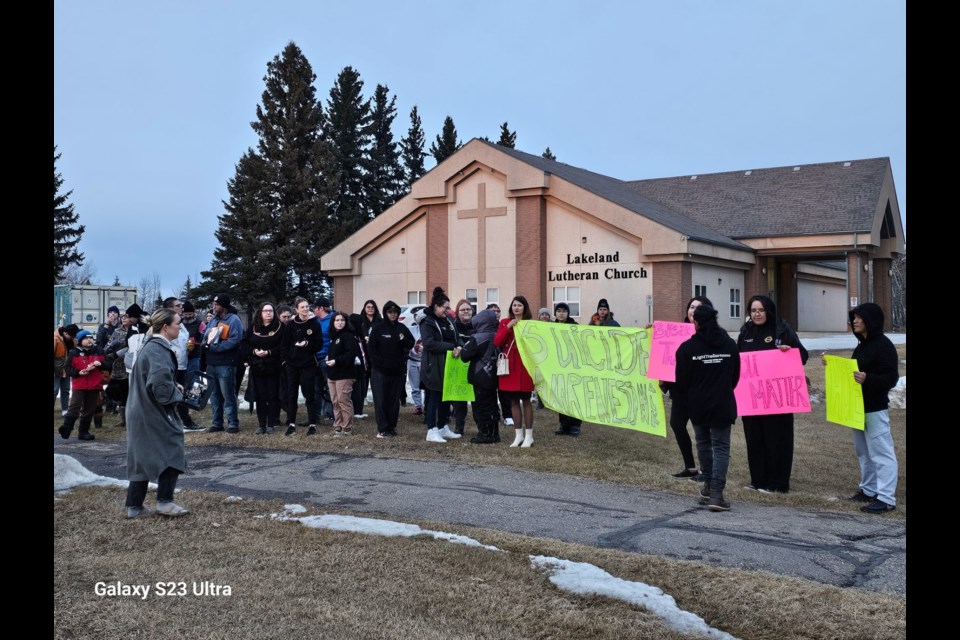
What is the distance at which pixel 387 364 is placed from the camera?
13.5 m

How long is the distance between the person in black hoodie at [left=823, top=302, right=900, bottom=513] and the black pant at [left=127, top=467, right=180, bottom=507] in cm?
738

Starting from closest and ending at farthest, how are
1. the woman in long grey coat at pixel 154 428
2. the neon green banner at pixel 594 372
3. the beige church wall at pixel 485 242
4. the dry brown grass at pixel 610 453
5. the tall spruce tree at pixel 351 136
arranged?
the woman in long grey coat at pixel 154 428
the dry brown grass at pixel 610 453
the neon green banner at pixel 594 372
the beige church wall at pixel 485 242
the tall spruce tree at pixel 351 136

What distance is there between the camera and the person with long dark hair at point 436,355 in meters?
13.4

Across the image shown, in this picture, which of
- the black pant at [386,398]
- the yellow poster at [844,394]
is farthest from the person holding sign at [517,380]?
the yellow poster at [844,394]

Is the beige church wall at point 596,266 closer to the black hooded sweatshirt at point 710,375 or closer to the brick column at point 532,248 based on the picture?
A: the brick column at point 532,248

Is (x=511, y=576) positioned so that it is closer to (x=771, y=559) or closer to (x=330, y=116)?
(x=771, y=559)

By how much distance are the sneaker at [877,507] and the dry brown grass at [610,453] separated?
111 millimetres

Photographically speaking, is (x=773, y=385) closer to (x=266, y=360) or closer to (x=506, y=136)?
(x=266, y=360)

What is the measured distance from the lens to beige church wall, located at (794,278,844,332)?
46.4 meters

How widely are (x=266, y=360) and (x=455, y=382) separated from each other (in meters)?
3.26

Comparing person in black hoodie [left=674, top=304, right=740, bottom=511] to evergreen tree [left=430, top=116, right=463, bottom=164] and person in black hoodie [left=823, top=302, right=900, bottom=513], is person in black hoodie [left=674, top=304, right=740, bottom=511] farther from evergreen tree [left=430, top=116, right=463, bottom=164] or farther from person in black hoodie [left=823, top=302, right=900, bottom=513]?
evergreen tree [left=430, top=116, right=463, bottom=164]

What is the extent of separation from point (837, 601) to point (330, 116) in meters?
64.8
